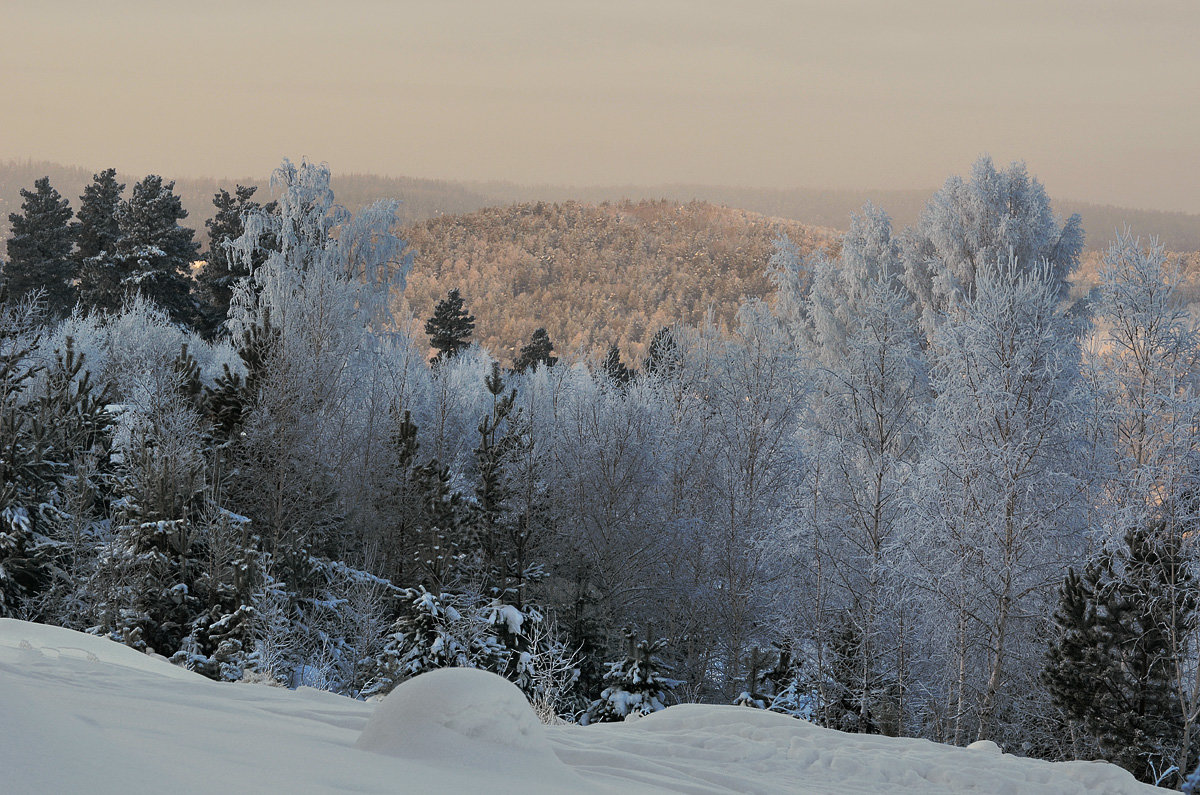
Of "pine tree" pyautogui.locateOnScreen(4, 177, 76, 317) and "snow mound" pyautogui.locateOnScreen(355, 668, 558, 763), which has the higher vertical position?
"pine tree" pyautogui.locateOnScreen(4, 177, 76, 317)

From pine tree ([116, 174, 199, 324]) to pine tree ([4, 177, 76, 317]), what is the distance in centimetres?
328

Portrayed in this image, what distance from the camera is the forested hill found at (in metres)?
104

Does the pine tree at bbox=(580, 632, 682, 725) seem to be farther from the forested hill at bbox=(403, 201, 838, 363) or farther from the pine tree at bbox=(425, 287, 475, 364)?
the forested hill at bbox=(403, 201, 838, 363)

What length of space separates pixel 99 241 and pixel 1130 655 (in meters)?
51.6

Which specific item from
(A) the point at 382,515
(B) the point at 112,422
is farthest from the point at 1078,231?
(B) the point at 112,422

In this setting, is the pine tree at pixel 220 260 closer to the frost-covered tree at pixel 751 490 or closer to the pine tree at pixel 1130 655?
the frost-covered tree at pixel 751 490

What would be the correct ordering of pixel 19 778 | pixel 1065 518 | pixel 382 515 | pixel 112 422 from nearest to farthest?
pixel 19 778 → pixel 1065 518 → pixel 112 422 → pixel 382 515

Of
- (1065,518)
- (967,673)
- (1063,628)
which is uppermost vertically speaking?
(1065,518)

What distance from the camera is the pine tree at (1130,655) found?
14875mm

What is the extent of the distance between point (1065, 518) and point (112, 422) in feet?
83.0

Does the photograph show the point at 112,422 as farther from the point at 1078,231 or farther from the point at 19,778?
the point at 1078,231

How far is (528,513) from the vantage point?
27938 millimetres

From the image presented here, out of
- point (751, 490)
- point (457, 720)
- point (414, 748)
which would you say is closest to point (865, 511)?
point (751, 490)

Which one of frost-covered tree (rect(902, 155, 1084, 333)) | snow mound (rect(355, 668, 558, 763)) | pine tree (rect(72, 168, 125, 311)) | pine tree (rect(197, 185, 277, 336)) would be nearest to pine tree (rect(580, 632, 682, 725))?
snow mound (rect(355, 668, 558, 763))
